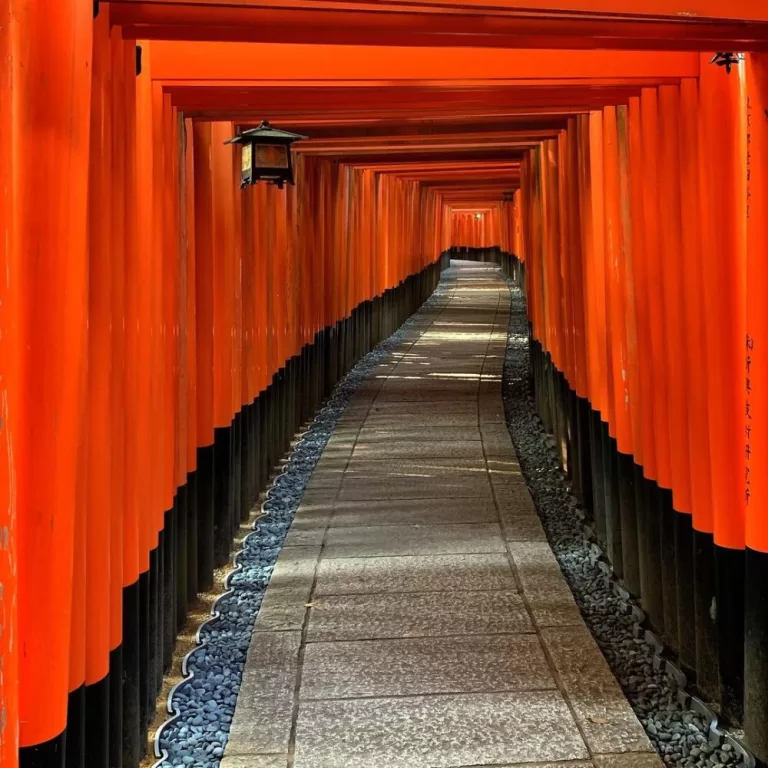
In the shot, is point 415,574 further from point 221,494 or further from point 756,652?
point 756,652

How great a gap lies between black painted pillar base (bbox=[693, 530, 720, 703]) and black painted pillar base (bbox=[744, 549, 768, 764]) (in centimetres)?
43

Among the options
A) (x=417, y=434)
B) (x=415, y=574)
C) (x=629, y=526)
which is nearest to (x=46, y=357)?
(x=415, y=574)

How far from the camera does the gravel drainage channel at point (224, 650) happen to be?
13.8 ft

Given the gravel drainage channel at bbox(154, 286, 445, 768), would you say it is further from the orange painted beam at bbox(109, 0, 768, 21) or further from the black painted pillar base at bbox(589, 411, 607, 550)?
the orange painted beam at bbox(109, 0, 768, 21)

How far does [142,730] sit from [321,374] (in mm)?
8647

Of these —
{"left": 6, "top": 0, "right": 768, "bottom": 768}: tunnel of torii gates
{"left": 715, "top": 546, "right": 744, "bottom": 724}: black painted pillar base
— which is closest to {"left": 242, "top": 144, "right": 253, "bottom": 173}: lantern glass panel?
{"left": 6, "top": 0, "right": 768, "bottom": 768}: tunnel of torii gates

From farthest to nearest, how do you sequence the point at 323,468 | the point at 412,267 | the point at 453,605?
the point at 412,267, the point at 323,468, the point at 453,605

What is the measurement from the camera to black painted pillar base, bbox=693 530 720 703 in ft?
14.4

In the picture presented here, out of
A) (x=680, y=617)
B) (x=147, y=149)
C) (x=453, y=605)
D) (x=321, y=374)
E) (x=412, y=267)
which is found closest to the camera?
(x=147, y=149)

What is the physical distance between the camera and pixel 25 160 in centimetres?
253

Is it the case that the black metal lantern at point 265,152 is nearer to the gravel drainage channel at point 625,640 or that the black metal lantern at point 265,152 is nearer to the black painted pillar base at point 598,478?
the black painted pillar base at point 598,478

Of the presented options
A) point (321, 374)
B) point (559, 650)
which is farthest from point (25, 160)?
point (321, 374)

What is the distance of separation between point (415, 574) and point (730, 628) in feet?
7.70

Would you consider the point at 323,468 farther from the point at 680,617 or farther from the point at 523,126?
the point at 680,617
